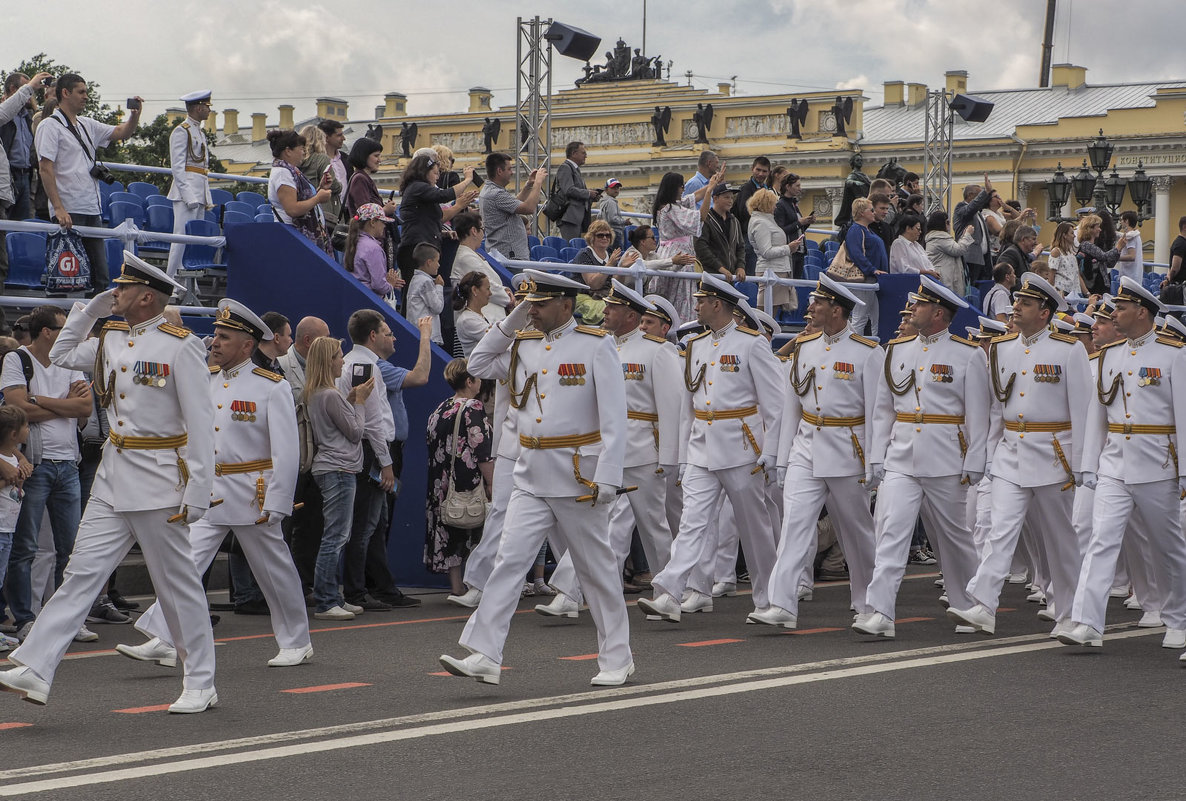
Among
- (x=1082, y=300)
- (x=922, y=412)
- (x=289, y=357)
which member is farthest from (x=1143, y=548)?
(x=1082, y=300)

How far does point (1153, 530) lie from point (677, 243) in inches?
290

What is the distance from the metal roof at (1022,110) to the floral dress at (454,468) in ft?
187

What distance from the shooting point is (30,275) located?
1352cm

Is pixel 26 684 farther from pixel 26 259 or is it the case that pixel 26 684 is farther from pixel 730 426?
pixel 26 259

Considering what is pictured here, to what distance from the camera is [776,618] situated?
10.6 metres

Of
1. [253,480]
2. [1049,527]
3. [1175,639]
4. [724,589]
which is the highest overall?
[253,480]

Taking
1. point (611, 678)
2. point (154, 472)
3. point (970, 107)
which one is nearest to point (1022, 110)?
point (970, 107)

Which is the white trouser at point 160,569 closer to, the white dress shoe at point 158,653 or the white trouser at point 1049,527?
the white dress shoe at point 158,653

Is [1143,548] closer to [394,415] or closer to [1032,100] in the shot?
[394,415]

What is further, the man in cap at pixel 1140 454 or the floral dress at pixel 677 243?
the floral dress at pixel 677 243

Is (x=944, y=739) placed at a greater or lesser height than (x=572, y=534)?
lesser

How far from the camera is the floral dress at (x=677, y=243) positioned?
16578 mm

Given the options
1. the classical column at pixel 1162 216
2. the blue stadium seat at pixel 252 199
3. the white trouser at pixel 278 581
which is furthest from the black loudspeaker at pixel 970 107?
the classical column at pixel 1162 216

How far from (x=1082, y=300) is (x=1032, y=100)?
51671 millimetres
